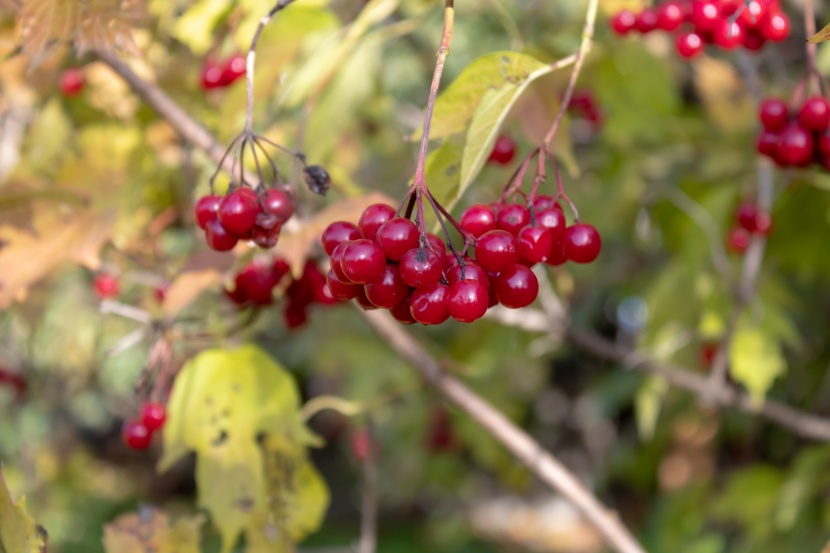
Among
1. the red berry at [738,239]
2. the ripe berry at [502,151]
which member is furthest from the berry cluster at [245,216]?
the red berry at [738,239]

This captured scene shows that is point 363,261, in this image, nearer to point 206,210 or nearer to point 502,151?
A: point 206,210

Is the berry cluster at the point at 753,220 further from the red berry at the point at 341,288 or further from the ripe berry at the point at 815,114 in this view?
the red berry at the point at 341,288

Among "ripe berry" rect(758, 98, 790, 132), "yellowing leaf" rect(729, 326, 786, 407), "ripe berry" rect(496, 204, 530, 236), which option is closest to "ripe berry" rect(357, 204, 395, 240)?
"ripe berry" rect(496, 204, 530, 236)

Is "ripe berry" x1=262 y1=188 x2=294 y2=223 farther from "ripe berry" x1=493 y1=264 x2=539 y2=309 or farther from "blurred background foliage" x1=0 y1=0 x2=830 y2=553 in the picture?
"ripe berry" x1=493 y1=264 x2=539 y2=309

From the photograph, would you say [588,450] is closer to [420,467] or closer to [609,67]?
[420,467]

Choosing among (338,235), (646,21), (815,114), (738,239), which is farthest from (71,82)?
(738,239)

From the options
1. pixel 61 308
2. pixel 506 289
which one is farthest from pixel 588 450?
pixel 506 289
